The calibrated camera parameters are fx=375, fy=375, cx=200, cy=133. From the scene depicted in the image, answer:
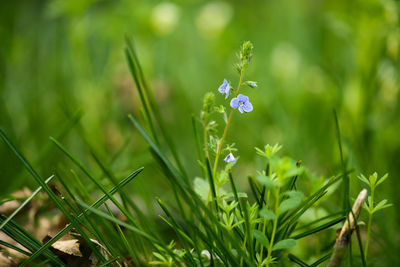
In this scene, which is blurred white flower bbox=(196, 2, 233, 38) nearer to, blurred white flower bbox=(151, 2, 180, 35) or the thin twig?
blurred white flower bbox=(151, 2, 180, 35)

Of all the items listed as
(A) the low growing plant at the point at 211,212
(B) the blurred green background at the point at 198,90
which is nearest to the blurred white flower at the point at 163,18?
(B) the blurred green background at the point at 198,90

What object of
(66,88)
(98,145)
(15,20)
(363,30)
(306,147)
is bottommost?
(306,147)

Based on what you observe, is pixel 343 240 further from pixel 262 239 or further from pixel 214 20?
pixel 214 20

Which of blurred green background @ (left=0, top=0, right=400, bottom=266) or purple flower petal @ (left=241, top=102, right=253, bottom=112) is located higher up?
purple flower petal @ (left=241, top=102, right=253, bottom=112)

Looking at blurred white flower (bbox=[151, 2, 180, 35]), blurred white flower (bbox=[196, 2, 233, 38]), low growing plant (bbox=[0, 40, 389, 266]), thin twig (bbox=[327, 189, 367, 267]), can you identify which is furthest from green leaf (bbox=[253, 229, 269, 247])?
blurred white flower (bbox=[196, 2, 233, 38])

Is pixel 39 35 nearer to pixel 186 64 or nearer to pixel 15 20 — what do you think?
pixel 15 20

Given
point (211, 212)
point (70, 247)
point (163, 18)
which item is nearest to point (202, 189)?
point (211, 212)

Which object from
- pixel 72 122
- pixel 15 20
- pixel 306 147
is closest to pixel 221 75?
pixel 306 147

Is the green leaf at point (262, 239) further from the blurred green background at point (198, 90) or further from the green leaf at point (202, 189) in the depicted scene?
the blurred green background at point (198, 90)
